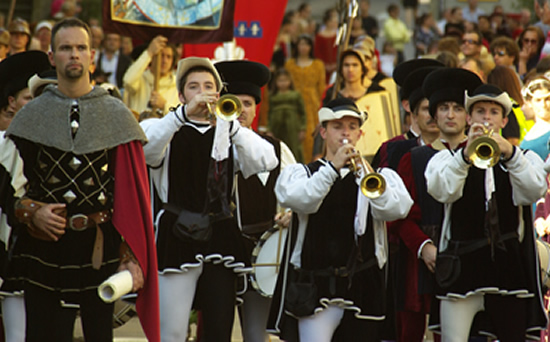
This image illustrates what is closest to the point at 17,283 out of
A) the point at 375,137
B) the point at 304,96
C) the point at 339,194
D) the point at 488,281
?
the point at 339,194

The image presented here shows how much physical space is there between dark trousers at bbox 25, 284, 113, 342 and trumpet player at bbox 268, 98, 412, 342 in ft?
4.57

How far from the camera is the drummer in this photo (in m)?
8.18

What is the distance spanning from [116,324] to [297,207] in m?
2.20

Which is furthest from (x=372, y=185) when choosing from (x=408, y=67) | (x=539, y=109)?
(x=539, y=109)

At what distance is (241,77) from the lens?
8.45 m

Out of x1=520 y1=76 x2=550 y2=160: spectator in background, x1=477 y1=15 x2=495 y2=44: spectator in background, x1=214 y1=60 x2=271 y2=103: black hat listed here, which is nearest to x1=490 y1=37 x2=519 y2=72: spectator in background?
x1=520 y1=76 x2=550 y2=160: spectator in background

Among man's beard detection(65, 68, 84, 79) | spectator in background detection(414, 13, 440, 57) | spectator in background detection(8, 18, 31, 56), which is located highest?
spectator in background detection(414, 13, 440, 57)

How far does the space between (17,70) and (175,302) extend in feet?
6.60

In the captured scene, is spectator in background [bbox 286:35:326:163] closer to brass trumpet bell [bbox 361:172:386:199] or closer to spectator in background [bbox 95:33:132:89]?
spectator in background [bbox 95:33:132:89]

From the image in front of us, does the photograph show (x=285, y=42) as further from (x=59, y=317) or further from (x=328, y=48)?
(x=59, y=317)

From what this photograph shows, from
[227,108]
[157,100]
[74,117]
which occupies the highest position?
[157,100]

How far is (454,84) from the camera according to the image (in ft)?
25.4

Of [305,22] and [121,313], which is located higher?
[305,22]

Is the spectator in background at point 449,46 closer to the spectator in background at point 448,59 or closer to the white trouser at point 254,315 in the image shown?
the spectator in background at point 448,59
